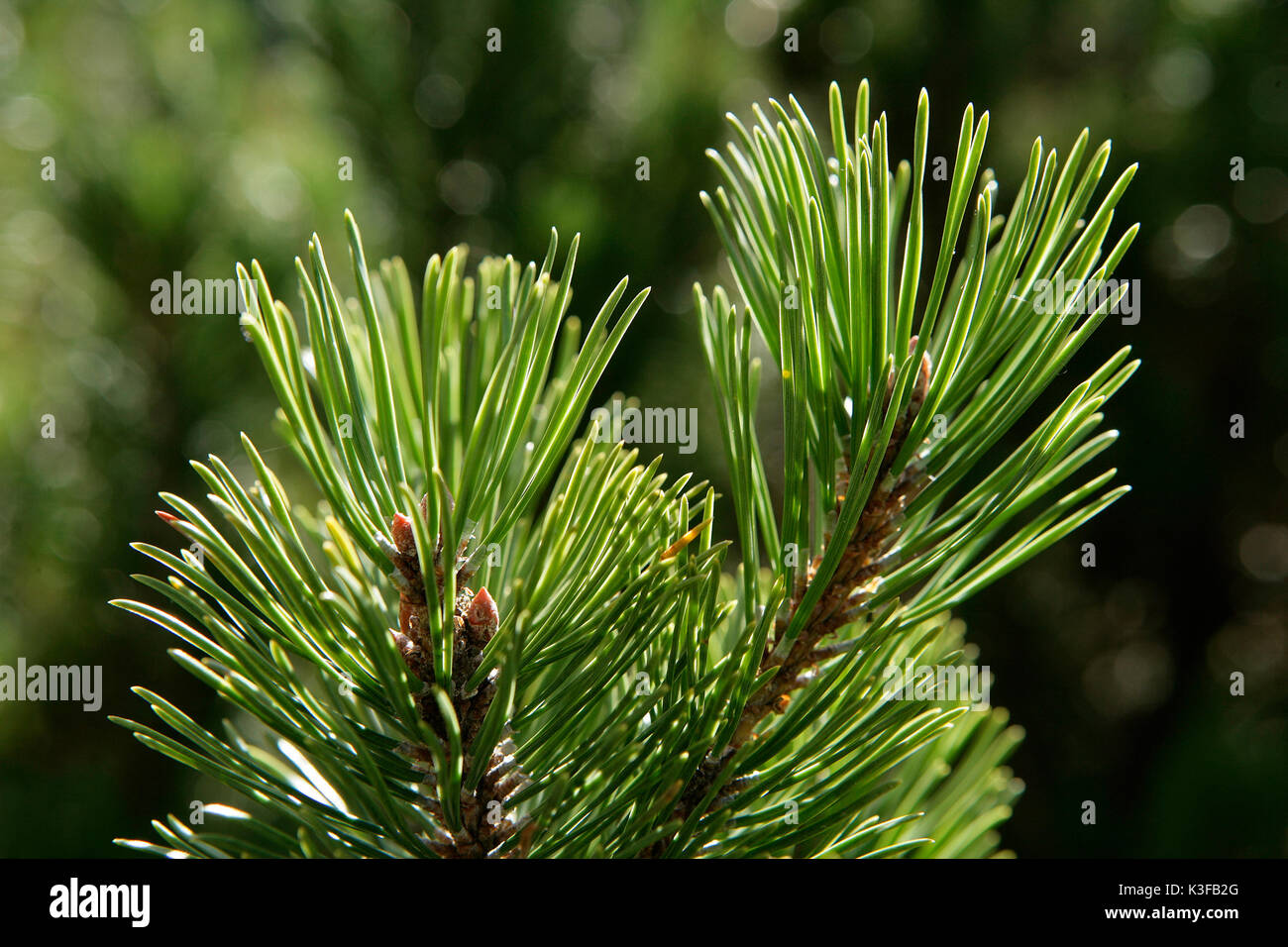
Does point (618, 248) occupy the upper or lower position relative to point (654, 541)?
upper

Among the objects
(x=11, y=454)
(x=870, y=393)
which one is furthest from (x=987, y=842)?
(x=11, y=454)

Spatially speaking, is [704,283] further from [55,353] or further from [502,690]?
[502,690]

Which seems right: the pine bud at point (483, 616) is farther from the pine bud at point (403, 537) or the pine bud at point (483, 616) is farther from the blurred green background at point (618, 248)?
the blurred green background at point (618, 248)

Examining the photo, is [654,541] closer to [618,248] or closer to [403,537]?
[403,537]

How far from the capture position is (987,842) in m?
0.34

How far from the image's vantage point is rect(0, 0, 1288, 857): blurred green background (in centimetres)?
74

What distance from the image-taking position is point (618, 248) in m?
0.80

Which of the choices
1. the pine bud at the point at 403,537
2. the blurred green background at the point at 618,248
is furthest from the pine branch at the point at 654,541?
the blurred green background at the point at 618,248

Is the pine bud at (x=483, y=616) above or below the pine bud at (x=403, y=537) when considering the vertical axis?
below

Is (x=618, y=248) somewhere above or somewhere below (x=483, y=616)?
above

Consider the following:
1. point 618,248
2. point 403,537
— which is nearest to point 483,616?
point 403,537

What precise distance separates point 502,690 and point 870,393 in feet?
0.42

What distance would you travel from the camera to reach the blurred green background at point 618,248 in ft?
2.44

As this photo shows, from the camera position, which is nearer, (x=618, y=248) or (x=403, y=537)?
(x=403, y=537)
